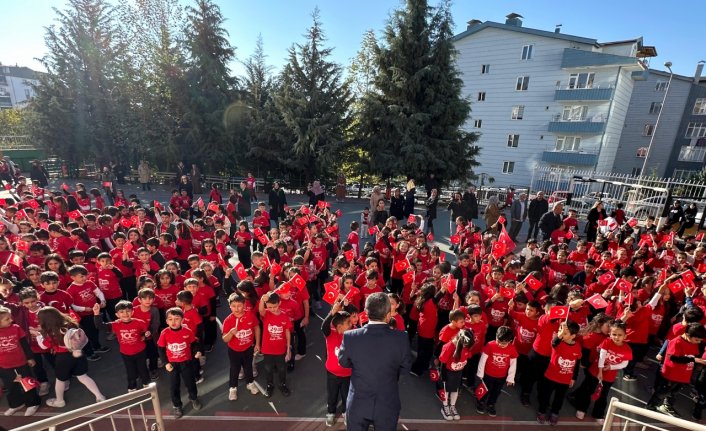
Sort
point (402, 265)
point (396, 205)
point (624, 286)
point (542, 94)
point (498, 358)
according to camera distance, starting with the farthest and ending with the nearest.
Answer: point (542, 94) → point (396, 205) → point (402, 265) → point (624, 286) → point (498, 358)

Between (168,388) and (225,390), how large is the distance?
2.78ft

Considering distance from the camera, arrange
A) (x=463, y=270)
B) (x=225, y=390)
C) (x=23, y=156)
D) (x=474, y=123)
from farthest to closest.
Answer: (x=474, y=123)
(x=23, y=156)
(x=463, y=270)
(x=225, y=390)

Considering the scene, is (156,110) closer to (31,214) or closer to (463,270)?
(31,214)

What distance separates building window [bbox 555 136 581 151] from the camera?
27125 millimetres

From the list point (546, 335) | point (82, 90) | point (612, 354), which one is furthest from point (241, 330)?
point (82, 90)

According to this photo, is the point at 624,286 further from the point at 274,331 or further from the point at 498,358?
the point at 274,331

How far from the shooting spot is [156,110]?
70.6ft

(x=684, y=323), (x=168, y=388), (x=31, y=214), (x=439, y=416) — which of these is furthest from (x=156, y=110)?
(x=684, y=323)

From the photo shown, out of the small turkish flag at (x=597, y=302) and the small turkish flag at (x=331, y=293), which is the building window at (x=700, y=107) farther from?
the small turkish flag at (x=331, y=293)

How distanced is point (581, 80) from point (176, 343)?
104 ft

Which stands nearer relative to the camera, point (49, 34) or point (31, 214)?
point (31, 214)

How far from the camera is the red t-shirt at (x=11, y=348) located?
4.10 m

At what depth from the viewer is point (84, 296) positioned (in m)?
5.17

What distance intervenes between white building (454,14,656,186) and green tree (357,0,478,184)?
12.3 meters
